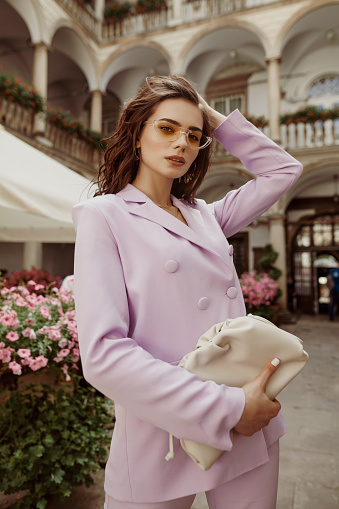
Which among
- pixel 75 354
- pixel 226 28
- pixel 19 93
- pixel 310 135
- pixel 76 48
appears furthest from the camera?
pixel 76 48

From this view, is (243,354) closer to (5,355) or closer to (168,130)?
(168,130)

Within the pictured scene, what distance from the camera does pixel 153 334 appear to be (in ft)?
2.80

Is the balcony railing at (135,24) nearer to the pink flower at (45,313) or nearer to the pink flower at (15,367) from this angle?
the pink flower at (45,313)

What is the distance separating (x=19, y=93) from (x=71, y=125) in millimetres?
1872

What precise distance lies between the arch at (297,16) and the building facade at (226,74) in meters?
0.03

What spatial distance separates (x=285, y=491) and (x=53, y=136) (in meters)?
9.15

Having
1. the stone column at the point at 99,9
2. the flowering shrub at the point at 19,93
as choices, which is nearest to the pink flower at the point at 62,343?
the flowering shrub at the point at 19,93

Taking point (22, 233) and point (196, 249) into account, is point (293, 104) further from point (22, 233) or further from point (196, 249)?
point (196, 249)

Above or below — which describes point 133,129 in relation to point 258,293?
above

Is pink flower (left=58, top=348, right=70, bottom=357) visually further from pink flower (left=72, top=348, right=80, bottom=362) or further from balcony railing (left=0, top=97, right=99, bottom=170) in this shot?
balcony railing (left=0, top=97, right=99, bottom=170)

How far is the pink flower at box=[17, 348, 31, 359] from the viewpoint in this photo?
6.13ft

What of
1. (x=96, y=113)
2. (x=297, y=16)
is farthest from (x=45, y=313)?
(x=297, y=16)

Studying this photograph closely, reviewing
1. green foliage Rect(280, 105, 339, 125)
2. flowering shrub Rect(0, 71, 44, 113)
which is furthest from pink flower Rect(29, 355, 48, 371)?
green foliage Rect(280, 105, 339, 125)

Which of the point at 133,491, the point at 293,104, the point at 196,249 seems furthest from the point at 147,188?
the point at 293,104
